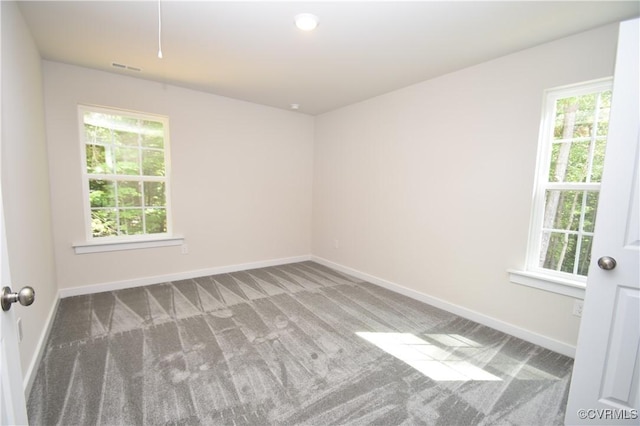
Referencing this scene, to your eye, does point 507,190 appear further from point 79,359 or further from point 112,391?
point 79,359

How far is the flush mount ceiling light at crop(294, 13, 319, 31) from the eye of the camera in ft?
6.46

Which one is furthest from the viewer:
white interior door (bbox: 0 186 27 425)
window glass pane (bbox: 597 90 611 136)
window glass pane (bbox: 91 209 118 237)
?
window glass pane (bbox: 91 209 118 237)

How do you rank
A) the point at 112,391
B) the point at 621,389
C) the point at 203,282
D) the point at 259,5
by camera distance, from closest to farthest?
the point at 621,389 < the point at 112,391 < the point at 259,5 < the point at 203,282

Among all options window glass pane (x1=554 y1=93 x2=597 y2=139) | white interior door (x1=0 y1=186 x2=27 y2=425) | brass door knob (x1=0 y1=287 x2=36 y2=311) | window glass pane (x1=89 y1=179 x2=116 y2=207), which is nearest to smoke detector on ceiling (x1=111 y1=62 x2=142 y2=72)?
window glass pane (x1=89 y1=179 x2=116 y2=207)

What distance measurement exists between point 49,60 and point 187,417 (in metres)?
3.54

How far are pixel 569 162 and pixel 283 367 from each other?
108 inches

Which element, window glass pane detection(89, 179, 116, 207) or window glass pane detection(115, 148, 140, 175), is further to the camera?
window glass pane detection(115, 148, 140, 175)

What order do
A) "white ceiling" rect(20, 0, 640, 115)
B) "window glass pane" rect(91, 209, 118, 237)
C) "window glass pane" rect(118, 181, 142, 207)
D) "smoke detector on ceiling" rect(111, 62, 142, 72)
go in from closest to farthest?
"white ceiling" rect(20, 0, 640, 115) → "smoke detector on ceiling" rect(111, 62, 142, 72) → "window glass pane" rect(91, 209, 118, 237) → "window glass pane" rect(118, 181, 142, 207)

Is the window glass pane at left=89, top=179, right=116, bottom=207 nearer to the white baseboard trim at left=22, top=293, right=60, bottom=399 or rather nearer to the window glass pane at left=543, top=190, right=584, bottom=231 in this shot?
the white baseboard trim at left=22, top=293, right=60, bottom=399

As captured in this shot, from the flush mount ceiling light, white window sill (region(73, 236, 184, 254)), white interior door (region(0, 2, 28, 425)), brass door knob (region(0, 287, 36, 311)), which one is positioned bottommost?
white window sill (region(73, 236, 184, 254))

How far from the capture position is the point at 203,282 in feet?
12.0

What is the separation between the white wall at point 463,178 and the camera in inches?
90.7

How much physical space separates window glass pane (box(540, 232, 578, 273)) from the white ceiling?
5.13ft

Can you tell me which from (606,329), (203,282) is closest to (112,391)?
(203,282)
